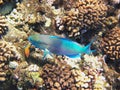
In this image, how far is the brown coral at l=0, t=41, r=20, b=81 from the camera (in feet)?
15.5

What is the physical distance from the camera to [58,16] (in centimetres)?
539

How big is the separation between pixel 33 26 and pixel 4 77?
121cm

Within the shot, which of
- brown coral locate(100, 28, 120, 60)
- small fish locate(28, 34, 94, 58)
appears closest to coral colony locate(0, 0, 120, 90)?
brown coral locate(100, 28, 120, 60)

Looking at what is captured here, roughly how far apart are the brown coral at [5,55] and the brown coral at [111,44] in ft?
6.65

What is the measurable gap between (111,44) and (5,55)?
2464mm

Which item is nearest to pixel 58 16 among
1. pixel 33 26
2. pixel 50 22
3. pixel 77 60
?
pixel 50 22

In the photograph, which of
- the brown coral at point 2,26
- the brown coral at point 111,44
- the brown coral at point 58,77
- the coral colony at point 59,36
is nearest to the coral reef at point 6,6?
the coral colony at point 59,36

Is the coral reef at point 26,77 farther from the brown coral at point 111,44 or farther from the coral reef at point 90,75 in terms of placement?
the brown coral at point 111,44

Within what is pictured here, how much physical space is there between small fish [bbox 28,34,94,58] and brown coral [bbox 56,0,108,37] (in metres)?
1.88

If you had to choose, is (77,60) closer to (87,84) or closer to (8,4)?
(87,84)

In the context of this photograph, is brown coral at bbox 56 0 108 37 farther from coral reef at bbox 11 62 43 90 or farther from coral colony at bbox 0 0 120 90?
coral reef at bbox 11 62 43 90

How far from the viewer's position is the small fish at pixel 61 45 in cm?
320

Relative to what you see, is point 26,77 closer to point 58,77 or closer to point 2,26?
point 58,77

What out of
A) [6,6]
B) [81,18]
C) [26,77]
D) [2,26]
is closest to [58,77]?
[26,77]
